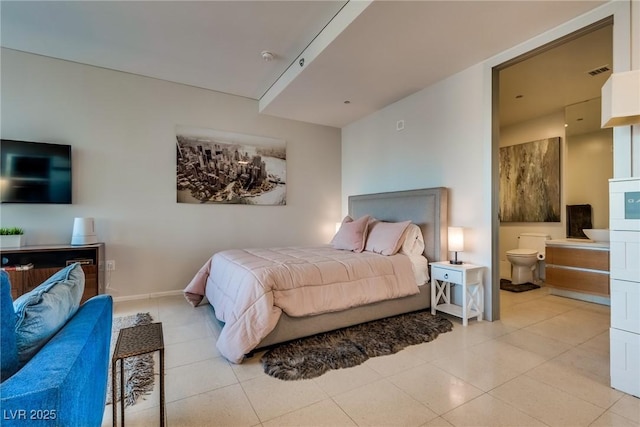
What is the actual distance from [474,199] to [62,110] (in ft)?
15.9

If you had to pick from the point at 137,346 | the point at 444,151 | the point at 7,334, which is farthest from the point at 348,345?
the point at 444,151

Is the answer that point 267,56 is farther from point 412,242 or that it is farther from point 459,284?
point 459,284

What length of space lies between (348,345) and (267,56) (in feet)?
10.2

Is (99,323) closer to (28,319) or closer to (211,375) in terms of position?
(28,319)

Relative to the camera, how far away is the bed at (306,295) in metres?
2.17

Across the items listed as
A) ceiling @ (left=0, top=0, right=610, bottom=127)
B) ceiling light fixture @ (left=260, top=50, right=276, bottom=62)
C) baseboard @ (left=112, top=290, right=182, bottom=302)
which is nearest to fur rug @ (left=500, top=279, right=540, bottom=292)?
ceiling @ (left=0, top=0, right=610, bottom=127)

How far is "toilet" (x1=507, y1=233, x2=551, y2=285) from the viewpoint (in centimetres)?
436

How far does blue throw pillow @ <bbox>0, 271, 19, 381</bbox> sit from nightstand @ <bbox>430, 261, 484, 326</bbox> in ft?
9.81

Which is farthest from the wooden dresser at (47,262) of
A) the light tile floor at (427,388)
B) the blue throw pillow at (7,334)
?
the blue throw pillow at (7,334)

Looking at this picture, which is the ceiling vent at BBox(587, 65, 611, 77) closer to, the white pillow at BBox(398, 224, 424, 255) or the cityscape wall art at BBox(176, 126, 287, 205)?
the white pillow at BBox(398, 224, 424, 255)

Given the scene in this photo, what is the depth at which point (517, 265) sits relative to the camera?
447 centimetres

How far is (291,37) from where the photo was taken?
2.96 meters

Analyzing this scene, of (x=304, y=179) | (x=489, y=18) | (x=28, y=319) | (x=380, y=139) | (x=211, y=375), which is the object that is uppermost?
(x=489, y=18)

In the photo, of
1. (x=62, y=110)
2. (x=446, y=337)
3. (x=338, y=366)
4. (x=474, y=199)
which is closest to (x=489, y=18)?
(x=474, y=199)
